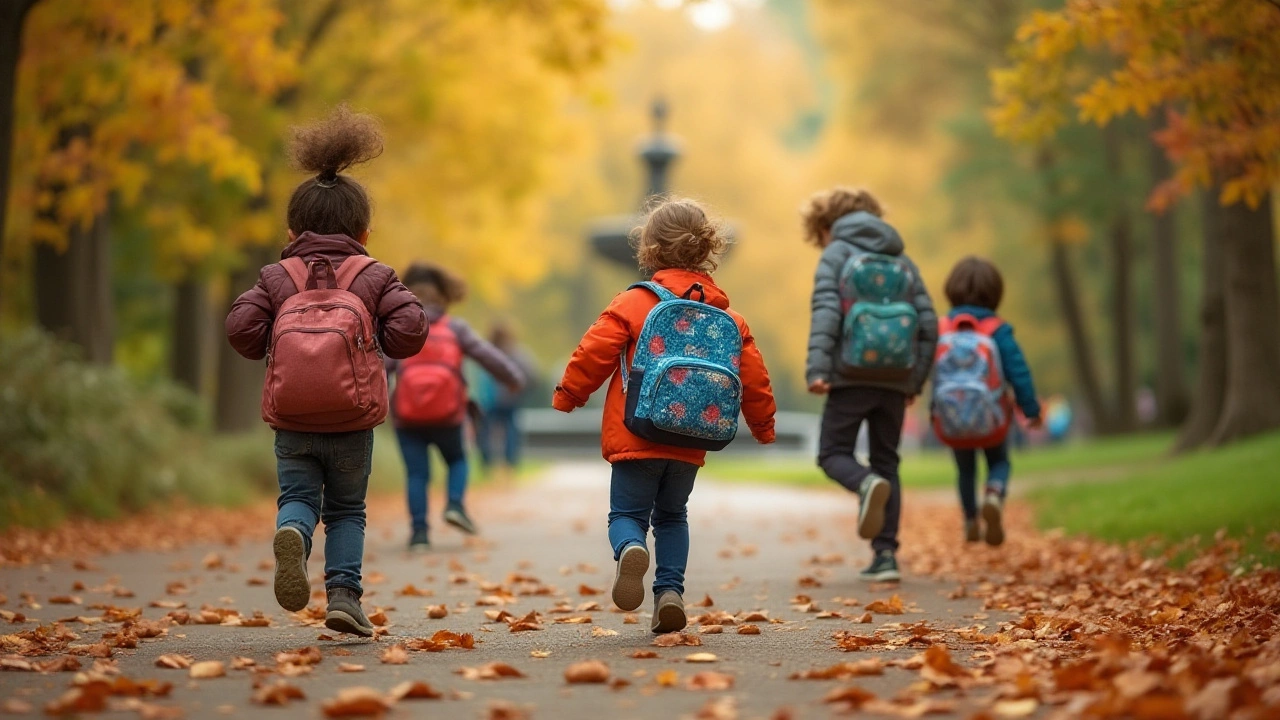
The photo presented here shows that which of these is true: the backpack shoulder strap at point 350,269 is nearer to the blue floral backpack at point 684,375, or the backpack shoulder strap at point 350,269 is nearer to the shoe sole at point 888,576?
the blue floral backpack at point 684,375

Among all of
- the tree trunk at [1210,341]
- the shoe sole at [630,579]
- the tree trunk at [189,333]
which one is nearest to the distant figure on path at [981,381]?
the shoe sole at [630,579]

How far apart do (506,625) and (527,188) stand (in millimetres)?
16911

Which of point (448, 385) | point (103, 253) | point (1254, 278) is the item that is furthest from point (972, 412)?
point (103, 253)

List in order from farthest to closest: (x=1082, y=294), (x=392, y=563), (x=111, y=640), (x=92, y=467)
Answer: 1. (x=1082, y=294)
2. (x=92, y=467)
3. (x=392, y=563)
4. (x=111, y=640)

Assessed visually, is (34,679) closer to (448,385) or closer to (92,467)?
(448,385)

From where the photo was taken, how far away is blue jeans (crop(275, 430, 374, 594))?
18.8 feet

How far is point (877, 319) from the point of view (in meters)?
7.81

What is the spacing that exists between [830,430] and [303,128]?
10.9 ft

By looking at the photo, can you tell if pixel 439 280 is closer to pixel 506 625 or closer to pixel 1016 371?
pixel 1016 371

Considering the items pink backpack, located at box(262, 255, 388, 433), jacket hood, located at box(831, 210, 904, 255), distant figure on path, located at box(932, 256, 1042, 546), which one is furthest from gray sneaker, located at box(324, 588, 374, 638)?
distant figure on path, located at box(932, 256, 1042, 546)

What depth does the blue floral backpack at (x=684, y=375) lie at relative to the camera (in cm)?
577

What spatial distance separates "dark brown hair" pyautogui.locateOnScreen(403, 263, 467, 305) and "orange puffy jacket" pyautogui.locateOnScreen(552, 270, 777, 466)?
4081mm

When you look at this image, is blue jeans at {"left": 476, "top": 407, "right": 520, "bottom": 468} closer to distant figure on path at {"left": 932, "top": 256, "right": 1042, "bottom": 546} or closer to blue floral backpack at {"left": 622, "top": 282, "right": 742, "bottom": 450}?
distant figure on path at {"left": 932, "top": 256, "right": 1042, "bottom": 546}

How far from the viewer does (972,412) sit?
8.78 m
